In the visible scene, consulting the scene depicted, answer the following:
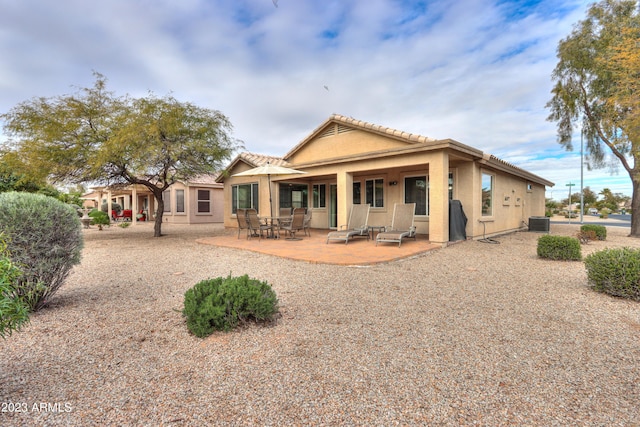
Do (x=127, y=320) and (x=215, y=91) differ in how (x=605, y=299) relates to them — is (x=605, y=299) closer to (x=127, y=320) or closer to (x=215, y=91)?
(x=127, y=320)

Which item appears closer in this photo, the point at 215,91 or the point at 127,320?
the point at 127,320

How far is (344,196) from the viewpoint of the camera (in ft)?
35.6

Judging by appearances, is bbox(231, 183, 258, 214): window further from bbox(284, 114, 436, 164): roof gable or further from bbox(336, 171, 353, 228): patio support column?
bbox(336, 171, 353, 228): patio support column

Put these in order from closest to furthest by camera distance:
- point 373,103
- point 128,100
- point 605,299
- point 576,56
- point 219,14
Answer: point 605,299 < point 219,14 < point 128,100 < point 576,56 < point 373,103

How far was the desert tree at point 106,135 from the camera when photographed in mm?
9117

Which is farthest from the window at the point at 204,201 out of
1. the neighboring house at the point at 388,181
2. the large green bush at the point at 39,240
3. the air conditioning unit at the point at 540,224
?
the air conditioning unit at the point at 540,224

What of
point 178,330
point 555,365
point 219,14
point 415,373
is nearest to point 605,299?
point 555,365

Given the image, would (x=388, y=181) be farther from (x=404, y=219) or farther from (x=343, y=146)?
(x=404, y=219)

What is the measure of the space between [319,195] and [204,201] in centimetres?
1057

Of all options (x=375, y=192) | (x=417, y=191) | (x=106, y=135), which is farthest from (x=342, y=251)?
(x=106, y=135)

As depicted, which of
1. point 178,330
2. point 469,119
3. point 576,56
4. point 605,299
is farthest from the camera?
point 469,119

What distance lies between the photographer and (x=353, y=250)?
7.83m

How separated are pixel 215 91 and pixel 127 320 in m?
10.8

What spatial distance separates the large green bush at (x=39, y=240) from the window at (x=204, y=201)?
1807 centimetres
